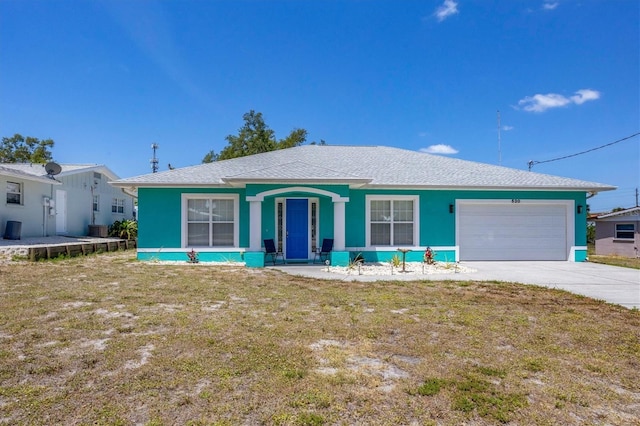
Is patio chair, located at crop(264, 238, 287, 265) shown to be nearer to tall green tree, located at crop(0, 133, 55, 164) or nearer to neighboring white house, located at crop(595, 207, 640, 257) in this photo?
neighboring white house, located at crop(595, 207, 640, 257)

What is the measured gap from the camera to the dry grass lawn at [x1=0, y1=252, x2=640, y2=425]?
2.76m

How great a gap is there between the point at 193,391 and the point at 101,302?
4397 mm

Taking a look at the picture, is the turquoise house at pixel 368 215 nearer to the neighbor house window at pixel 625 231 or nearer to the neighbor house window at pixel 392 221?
the neighbor house window at pixel 392 221

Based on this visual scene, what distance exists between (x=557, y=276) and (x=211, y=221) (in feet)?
38.5

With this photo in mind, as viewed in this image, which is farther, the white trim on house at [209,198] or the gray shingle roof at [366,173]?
the white trim on house at [209,198]

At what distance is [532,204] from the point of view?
13.1 m

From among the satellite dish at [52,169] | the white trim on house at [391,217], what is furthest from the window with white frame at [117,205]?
the white trim on house at [391,217]

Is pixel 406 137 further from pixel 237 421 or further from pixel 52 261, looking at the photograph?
pixel 237 421

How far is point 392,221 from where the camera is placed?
12.9 m

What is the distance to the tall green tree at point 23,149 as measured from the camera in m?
41.0

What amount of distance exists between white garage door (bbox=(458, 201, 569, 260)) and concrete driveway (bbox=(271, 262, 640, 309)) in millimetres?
772

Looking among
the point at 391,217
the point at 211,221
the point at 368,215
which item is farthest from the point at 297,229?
the point at 391,217

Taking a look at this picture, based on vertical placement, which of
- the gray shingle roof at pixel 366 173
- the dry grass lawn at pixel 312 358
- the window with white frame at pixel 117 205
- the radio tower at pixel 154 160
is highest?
the radio tower at pixel 154 160

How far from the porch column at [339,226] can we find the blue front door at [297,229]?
1197 mm
